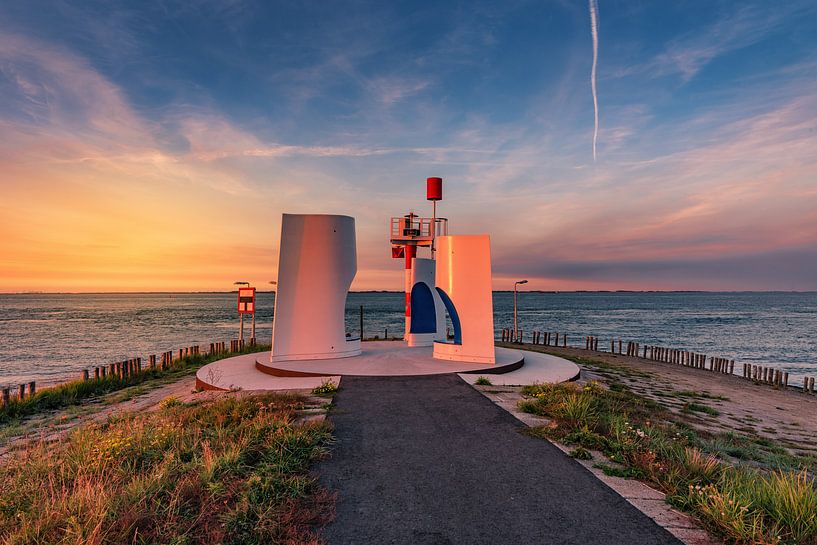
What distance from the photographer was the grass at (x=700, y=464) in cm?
411

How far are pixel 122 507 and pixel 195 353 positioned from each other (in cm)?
1948

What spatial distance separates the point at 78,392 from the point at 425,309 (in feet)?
41.9

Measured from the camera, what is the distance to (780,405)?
51.1 feet

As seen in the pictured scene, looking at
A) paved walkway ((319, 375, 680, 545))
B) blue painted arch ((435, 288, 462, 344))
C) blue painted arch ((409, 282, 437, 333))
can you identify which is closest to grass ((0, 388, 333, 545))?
paved walkway ((319, 375, 680, 545))

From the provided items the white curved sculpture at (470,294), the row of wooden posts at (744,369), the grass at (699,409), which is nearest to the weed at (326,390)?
the white curved sculpture at (470,294)

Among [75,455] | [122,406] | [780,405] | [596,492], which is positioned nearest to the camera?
[596,492]

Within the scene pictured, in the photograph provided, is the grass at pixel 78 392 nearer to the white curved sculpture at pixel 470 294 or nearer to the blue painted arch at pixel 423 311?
the blue painted arch at pixel 423 311

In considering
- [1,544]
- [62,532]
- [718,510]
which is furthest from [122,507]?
[718,510]

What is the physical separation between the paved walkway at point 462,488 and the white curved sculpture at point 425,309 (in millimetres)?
9215

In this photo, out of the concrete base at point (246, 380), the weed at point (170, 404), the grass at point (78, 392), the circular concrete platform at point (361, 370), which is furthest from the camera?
the grass at point (78, 392)

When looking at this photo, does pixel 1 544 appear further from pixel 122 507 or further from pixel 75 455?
pixel 75 455

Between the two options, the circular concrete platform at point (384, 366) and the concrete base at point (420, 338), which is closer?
the circular concrete platform at point (384, 366)

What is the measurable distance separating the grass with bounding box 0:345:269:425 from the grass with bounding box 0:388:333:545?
307 inches

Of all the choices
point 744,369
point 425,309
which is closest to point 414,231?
point 425,309
